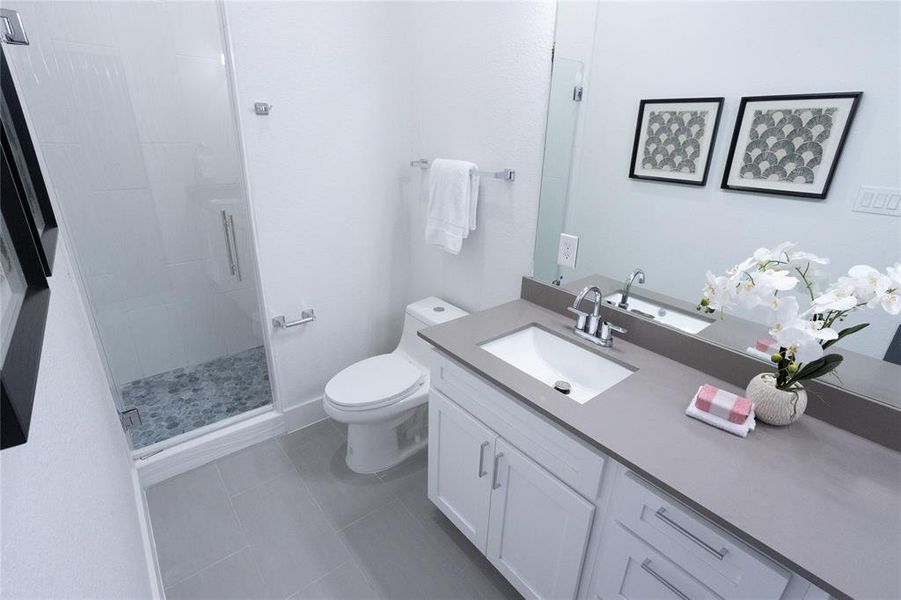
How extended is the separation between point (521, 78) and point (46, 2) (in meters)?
1.83

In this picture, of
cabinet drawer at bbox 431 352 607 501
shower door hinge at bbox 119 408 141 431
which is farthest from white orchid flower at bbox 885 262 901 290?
shower door hinge at bbox 119 408 141 431

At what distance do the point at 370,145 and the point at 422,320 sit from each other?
910 mm

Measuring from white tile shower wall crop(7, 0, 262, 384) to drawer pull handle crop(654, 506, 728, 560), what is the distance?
1904 mm

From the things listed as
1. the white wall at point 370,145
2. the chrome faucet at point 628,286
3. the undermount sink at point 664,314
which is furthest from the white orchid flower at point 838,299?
the white wall at point 370,145

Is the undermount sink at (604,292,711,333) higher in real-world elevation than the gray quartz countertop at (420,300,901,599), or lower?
higher

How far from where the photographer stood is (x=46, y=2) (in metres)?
1.63

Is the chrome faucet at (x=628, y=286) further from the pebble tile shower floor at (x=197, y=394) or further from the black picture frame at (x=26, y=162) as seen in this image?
the pebble tile shower floor at (x=197, y=394)

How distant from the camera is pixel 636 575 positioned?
1.03m

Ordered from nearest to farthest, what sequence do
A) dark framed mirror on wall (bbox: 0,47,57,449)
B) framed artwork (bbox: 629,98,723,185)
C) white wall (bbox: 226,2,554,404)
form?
dark framed mirror on wall (bbox: 0,47,57,449), framed artwork (bbox: 629,98,723,185), white wall (bbox: 226,2,554,404)

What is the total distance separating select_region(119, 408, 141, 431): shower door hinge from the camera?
1854 mm

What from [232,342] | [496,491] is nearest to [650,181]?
[496,491]

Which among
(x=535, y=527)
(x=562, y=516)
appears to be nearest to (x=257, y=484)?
(x=535, y=527)

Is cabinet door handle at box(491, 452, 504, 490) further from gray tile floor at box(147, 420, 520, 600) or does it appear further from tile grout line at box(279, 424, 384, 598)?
tile grout line at box(279, 424, 384, 598)

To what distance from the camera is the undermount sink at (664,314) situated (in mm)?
1352
